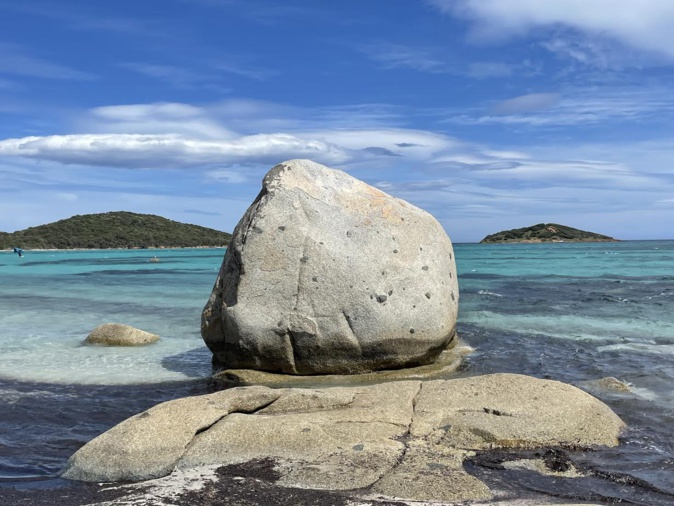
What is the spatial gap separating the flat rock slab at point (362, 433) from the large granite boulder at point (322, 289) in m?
2.24

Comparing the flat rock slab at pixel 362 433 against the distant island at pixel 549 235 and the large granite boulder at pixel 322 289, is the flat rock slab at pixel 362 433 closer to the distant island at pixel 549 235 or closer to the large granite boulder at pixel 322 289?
the large granite boulder at pixel 322 289

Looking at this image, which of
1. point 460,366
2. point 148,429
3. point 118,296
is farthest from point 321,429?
point 118,296

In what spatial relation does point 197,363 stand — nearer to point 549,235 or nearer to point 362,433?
point 362,433

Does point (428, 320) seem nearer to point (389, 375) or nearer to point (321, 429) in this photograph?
A: point (389, 375)

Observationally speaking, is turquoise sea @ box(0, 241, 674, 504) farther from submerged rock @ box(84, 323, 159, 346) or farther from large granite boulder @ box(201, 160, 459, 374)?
large granite boulder @ box(201, 160, 459, 374)

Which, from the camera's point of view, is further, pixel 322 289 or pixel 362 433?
pixel 322 289

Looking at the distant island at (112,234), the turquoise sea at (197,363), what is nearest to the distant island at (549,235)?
the distant island at (112,234)

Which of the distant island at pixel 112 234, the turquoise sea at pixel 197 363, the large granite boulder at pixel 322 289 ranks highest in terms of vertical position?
the distant island at pixel 112 234

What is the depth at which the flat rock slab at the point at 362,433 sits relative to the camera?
5328 millimetres

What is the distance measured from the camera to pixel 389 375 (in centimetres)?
988

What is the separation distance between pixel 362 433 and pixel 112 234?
127 m

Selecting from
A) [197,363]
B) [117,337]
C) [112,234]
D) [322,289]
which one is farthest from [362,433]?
[112,234]

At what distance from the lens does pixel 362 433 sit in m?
6.11

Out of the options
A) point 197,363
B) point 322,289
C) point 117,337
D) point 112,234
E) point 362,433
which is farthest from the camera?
point 112,234
